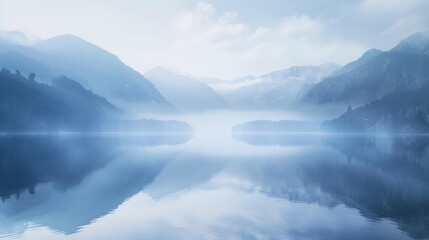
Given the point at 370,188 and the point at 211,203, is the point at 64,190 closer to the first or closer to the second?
the point at 211,203

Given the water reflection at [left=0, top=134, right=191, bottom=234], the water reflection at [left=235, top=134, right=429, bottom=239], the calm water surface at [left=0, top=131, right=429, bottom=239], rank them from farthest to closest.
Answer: the water reflection at [left=235, top=134, right=429, bottom=239] < the water reflection at [left=0, top=134, right=191, bottom=234] < the calm water surface at [left=0, top=131, right=429, bottom=239]

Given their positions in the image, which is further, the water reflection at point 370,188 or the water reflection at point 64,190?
the water reflection at point 370,188

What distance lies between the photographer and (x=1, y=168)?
100000 millimetres

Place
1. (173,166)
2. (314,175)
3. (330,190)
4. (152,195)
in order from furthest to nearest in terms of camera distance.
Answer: (173,166), (314,175), (330,190), (152,195)

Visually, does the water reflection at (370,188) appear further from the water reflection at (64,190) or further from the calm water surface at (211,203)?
the water reflection at (64,190)

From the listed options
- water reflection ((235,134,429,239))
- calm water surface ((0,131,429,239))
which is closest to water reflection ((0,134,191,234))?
calm water surface ((0,131,429,239))

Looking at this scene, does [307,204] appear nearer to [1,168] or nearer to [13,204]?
[13,204]

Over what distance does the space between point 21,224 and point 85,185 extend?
30667 millimetres

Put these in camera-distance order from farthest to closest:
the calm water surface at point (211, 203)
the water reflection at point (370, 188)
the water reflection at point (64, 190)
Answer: the water reflection at point (370, 188) < the water reflection at point (64, 190) < the calm water surface at point (211, 203)

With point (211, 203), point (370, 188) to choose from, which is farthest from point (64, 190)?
point (370, 188)

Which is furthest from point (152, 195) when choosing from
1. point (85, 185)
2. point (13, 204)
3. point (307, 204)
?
point (307, 204)

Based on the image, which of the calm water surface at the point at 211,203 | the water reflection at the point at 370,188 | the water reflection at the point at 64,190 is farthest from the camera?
the water reflection at the point at 370,188

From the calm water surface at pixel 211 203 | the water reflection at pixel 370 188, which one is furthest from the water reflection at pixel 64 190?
the water reflection at pixel 370 188

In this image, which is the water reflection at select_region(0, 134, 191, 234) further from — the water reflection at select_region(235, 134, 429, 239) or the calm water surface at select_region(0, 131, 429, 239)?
the water reflection at select_region(235, 134, 429, 239)
